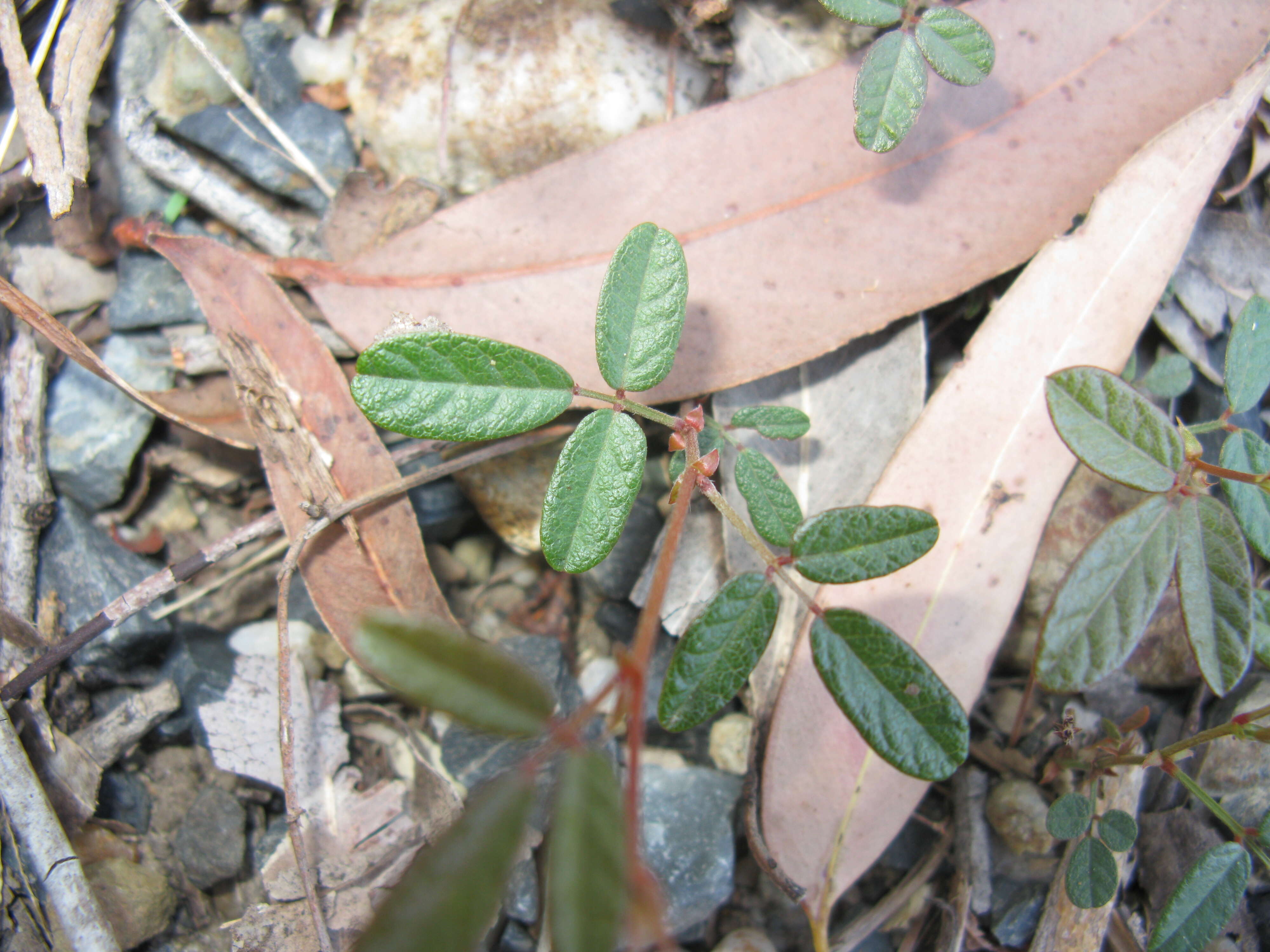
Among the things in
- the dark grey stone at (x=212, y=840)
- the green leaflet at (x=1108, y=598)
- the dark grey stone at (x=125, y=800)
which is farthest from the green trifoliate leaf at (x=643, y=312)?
the dark grey stone at (x=125, y=800)

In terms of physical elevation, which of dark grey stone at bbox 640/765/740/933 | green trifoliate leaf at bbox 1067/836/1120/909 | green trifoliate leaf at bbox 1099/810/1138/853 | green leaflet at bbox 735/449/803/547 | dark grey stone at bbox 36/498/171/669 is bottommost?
dark grey stone at bbox 640/765/740/933

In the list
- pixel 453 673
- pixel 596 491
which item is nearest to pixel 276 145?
pixel 596 491

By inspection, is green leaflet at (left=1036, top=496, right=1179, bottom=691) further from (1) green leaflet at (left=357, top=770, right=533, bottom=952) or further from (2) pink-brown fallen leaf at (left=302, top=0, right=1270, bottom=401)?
(1) green leaflet at (left=357, top=770, right=533, bottom=952)

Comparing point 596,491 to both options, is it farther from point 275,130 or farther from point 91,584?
point 275,130

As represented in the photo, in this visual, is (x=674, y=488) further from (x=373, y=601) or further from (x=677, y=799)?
(x=677, y=799)

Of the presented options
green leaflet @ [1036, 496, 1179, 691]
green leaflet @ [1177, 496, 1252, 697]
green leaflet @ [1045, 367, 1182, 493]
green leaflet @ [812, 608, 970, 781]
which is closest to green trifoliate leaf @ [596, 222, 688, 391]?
green leaflet @ [812, 608, 970, 781]

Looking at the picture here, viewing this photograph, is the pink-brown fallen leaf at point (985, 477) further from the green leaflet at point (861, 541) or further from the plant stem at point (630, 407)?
the plant stem at point (630, 407)
